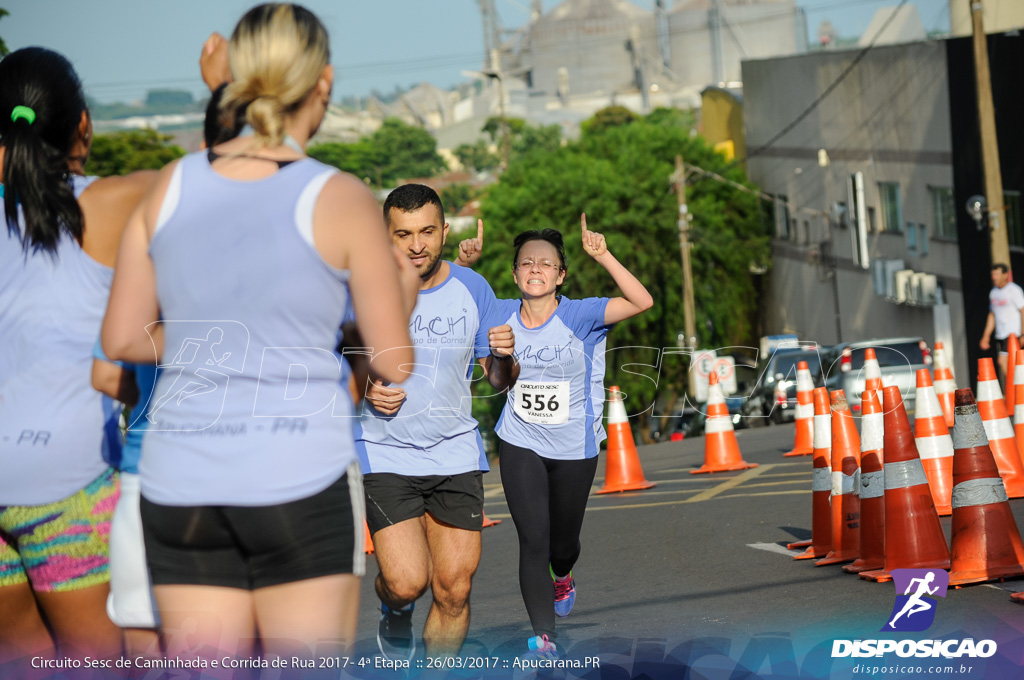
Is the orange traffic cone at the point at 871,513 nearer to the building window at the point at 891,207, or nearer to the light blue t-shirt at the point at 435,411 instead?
the light blue t-shirt at the point at 435,411

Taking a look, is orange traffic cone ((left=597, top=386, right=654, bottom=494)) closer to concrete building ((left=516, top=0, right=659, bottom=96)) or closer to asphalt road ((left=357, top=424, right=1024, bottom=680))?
asphalt road ((left=357, top=424, right=1024, bottom=680))

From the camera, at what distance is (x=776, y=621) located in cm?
651

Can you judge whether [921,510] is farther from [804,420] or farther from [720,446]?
[804,420]

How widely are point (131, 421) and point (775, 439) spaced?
15.7 meters

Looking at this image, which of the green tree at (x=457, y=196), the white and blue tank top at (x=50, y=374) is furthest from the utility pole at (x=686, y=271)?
the green tree at (x=457, y=196)

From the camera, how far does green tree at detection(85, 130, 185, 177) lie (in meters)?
64.6

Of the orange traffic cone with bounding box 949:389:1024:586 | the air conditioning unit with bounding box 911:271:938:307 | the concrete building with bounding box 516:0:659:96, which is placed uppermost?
the concrete building with bounding box 516:0:659:96

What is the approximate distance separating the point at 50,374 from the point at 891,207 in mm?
37385

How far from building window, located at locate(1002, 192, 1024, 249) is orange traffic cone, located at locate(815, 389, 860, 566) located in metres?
22.1

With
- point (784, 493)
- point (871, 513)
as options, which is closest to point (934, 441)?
point (871, 513)

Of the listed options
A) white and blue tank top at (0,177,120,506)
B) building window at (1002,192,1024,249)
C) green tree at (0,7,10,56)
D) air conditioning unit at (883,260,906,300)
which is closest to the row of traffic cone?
white and blue tank top at (0,177,120,506)

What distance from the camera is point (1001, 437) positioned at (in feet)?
33.1

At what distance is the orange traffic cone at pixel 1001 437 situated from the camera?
985 cm

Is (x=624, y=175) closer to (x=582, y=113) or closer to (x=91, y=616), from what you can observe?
(x=91, y=616)
